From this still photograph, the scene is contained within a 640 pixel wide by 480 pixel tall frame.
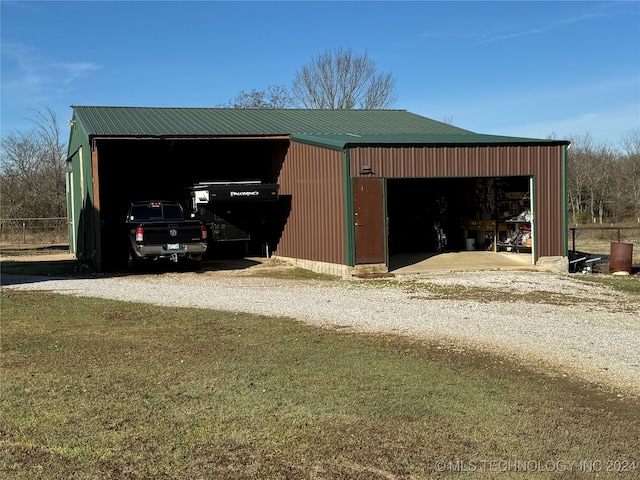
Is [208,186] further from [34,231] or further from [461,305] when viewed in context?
[34,231]

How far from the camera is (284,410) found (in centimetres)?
609

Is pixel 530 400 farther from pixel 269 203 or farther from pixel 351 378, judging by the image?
pixel 269 203

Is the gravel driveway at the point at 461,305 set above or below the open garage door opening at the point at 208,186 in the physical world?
below

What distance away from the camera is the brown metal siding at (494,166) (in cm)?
1780

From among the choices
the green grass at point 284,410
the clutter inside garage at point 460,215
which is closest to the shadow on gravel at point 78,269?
the clutter inside garage at point 460,215

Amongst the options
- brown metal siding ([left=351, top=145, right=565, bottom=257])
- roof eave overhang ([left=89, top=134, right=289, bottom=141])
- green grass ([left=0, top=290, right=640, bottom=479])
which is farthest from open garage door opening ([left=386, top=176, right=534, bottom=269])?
green grass ([left=0, top=290, right=640, bottom=479])

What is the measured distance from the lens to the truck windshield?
1967 cm

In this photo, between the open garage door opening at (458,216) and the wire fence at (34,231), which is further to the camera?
the wire fence at (34,231)

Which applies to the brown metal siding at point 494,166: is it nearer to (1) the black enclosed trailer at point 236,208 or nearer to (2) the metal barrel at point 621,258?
(2) the metal barrel at point 621,258

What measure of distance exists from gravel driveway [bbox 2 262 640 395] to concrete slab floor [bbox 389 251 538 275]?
626mm

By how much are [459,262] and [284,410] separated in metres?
14.3

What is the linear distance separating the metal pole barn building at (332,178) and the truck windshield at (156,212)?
1.26 metres

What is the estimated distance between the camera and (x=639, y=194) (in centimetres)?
4741

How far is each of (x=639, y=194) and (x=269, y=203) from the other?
109ft
